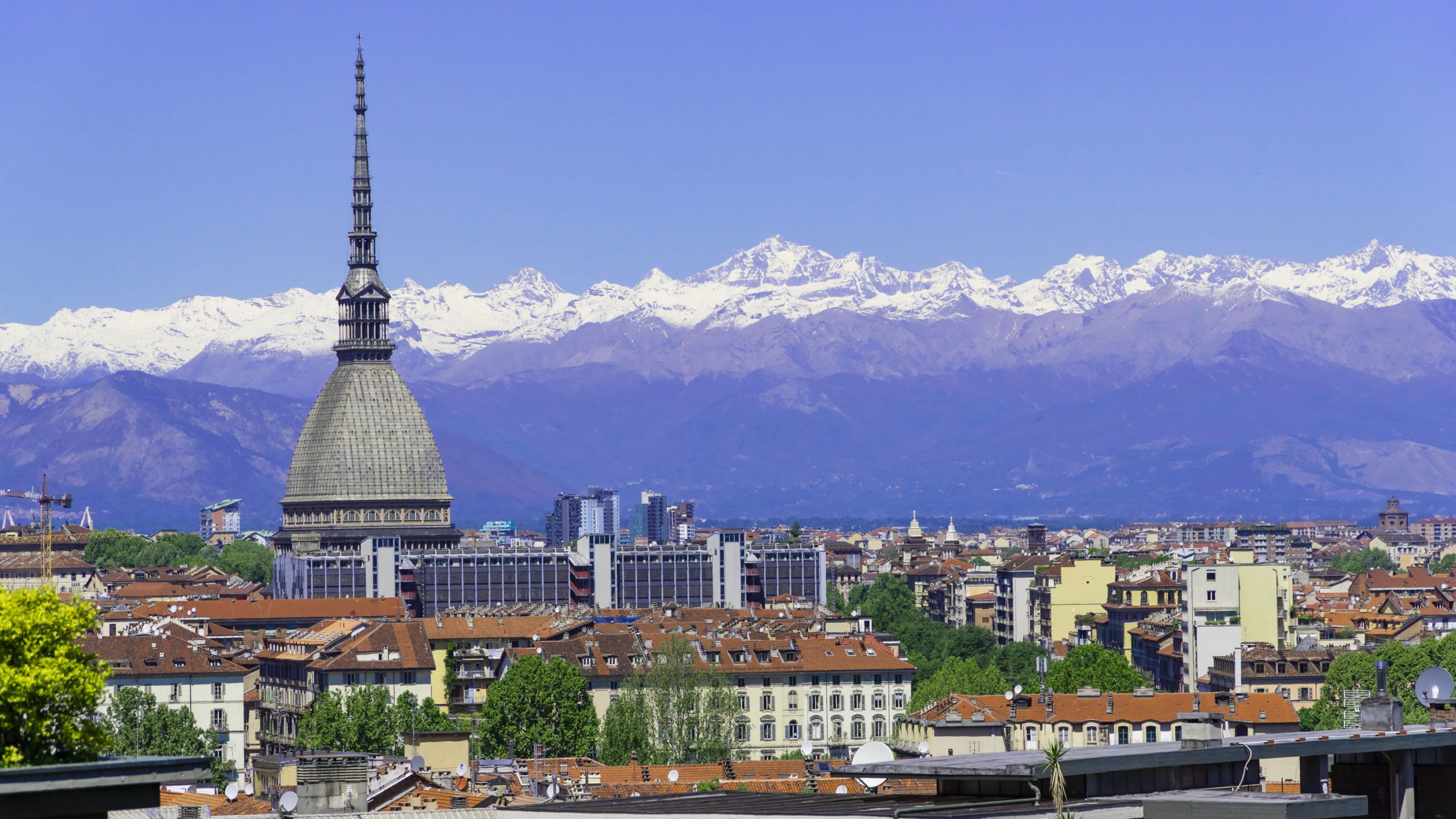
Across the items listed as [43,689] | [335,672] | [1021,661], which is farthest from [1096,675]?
[43,689]

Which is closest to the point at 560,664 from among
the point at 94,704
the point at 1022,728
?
the point at 1022,728

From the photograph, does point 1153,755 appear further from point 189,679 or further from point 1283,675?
point 189,679

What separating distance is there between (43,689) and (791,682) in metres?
99.8

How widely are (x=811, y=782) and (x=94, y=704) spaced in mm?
43951

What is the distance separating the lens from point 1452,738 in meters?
28.6

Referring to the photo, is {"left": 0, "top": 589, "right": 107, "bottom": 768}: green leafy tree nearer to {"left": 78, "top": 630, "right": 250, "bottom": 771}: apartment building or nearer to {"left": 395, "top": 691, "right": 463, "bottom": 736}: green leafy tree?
{"left": 395, "top": 691, "right": 463, "bottom": 736}: green leafy tree

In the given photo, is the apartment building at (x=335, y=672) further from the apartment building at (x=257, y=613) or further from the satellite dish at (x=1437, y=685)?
the satellite dish at (x=1437, y=685)

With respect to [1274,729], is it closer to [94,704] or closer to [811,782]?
[811,782]

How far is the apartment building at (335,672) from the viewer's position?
11906cm

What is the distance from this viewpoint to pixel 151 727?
106000mm

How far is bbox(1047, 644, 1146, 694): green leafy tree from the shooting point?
11475 centimetres

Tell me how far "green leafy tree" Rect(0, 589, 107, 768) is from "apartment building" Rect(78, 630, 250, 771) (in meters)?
101

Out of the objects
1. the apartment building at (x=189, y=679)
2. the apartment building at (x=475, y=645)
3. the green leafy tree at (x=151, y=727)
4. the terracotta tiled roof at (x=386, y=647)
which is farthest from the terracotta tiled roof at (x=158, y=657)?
the apartment building at (x=475, y=645)

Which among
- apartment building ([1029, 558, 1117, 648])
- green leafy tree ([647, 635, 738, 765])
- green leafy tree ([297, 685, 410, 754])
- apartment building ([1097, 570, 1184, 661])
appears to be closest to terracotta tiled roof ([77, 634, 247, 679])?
green leafy tree ([297, 685, 410, 754])
